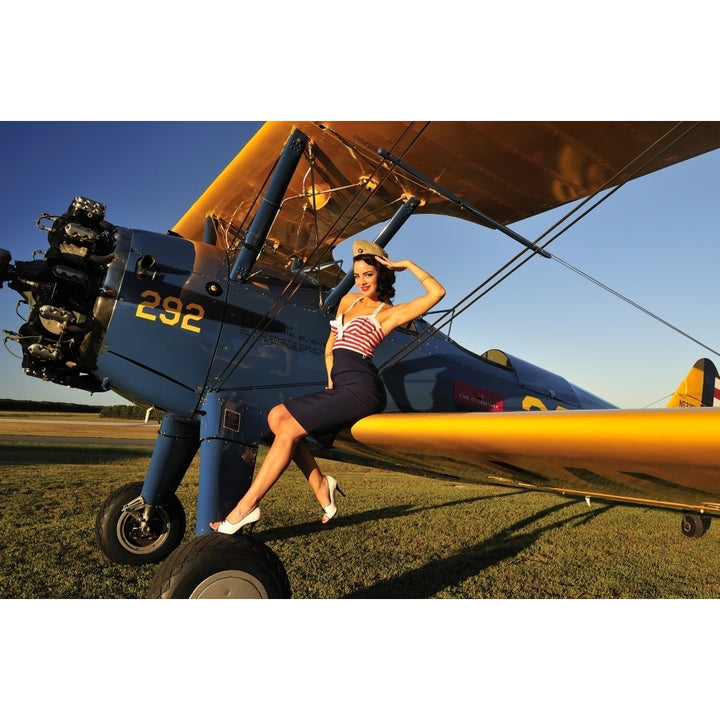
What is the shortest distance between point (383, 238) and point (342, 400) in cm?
174

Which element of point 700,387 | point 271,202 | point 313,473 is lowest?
point 313,473

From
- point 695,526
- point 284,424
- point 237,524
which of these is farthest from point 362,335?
point 695,526

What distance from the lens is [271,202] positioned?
2830mm

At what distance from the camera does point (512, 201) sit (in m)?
3.69

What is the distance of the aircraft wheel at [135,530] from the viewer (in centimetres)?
323

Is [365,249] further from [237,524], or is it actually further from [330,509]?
[237,524]

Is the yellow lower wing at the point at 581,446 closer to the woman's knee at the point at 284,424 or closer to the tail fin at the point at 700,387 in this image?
the woman's knee at the point at 284,424

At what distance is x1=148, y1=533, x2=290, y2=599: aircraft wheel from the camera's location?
64.3 inches

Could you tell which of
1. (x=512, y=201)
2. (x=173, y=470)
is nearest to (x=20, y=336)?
(x=173, y=470)

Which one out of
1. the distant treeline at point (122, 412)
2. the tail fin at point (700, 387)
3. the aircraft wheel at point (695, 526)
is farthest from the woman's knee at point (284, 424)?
the distant treeline at point (122, 412)

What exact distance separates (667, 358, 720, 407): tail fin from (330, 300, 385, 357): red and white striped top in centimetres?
582

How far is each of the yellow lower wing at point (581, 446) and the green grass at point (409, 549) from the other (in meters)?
1.18

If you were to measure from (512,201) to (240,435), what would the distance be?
278 centimetres

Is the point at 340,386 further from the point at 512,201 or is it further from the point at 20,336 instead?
the point at 512,201
